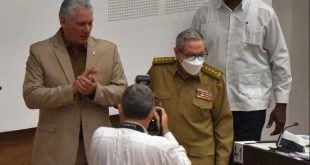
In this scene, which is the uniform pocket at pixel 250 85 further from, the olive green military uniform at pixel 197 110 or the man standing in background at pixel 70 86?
the man standing in background at pixel 70 86

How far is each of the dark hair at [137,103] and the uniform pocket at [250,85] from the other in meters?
1.54

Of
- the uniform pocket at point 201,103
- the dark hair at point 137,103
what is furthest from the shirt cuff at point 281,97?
the dark hair at point 137,103

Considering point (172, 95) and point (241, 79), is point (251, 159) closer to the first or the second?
point (172, 95)

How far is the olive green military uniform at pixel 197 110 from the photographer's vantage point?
3.53 metres

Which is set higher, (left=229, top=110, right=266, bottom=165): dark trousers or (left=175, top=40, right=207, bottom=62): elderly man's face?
(left=175, top=40, right=207, bottom=62): elderly man's face

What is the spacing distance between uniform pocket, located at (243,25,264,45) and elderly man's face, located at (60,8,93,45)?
1.25 m

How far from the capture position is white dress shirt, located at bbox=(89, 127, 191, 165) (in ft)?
8.81

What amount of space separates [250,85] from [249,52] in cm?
22

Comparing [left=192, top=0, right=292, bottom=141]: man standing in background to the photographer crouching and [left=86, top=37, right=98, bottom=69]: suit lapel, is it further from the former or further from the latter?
the photographer crouching

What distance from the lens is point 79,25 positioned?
3.22 meters

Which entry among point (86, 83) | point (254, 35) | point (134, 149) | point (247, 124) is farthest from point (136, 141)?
point (254, 35)

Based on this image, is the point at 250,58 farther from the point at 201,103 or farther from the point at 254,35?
the point at 201,103

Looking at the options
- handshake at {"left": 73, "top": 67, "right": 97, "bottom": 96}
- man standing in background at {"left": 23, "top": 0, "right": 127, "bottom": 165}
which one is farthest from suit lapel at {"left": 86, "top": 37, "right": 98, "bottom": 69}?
handshake at {"left": 73, "top": 67, "right": 97, "bottom": 96}

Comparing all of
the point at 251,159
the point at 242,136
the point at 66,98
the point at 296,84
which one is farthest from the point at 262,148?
the point at 296,84
